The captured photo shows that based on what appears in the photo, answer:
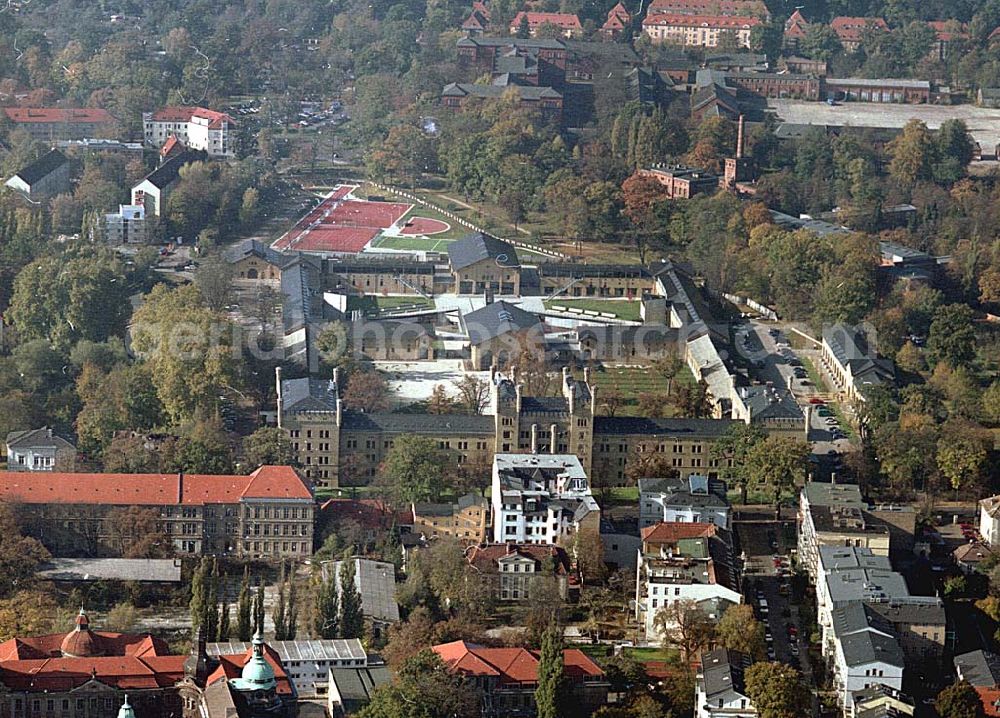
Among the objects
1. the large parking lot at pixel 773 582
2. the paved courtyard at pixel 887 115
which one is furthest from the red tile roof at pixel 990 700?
the paved courtyard at pixel 887 115

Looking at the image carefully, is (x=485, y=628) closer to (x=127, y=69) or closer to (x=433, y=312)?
(x=433, y=312)

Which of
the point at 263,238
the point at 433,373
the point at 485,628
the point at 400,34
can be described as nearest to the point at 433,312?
the point at 433,373

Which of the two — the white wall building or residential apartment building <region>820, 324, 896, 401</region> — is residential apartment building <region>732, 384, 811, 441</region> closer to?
residential apartment building <region>820, 324, 896, 401</region>

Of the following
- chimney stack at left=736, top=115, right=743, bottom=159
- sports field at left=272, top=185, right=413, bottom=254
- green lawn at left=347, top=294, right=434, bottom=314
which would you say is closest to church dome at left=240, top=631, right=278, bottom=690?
green lawn at left=347, top=294, right=434, bottom=314

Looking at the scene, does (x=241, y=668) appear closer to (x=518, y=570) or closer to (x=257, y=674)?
(x=257, y=674)

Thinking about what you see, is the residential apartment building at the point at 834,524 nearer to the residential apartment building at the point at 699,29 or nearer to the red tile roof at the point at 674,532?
the red tile roof at the point at 674,532

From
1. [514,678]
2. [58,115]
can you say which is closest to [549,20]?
[58,115]
